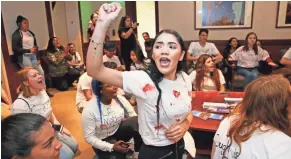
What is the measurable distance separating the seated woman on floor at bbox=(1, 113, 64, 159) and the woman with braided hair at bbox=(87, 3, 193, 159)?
1.08 feet

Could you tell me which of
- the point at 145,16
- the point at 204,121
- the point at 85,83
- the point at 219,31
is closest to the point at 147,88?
the point at 204,121

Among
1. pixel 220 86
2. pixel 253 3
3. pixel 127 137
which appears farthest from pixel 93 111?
pixel 253 3

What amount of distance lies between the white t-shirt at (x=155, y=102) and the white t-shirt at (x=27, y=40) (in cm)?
370

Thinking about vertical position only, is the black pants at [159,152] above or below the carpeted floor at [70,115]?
above

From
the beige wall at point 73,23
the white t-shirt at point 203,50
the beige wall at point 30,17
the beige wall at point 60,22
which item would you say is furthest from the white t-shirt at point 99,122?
the beige wall at point 73,23

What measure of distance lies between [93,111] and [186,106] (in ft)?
2.93

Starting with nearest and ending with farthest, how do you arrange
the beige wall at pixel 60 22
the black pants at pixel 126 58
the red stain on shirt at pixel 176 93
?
the red stain on shirt at pixel 176 93 < the black pants at pixel 126 58 < the beige wall at pixel 60 22

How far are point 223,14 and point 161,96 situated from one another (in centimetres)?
428

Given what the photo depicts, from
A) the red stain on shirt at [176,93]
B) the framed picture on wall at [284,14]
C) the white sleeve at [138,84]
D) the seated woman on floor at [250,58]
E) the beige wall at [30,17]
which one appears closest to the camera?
the white sleeve at [138,84]

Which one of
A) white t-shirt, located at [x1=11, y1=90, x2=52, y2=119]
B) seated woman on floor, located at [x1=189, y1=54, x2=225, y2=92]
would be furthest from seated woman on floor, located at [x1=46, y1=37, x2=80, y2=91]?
seated woman on floor, located at [x1=189, y1=54, x2=225, y2=92]

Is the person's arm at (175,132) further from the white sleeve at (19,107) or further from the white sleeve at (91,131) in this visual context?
the white sleeve at (19,107)

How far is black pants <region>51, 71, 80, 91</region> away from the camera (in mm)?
4801

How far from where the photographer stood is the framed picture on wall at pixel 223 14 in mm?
4734

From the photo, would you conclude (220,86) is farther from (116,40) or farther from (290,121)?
(116,40)
